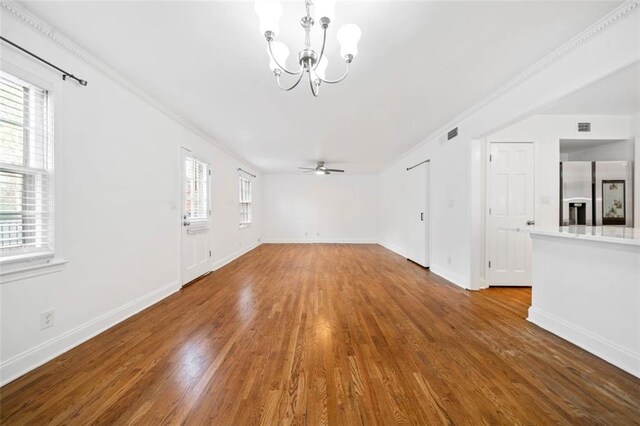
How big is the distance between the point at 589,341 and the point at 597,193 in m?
2.74

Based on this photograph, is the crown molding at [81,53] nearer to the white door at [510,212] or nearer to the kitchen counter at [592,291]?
the kitchen counter at [592,291]

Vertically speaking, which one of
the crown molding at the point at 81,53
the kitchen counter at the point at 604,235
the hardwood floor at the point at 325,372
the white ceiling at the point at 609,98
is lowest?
the hardwood floor at the point at 325,372

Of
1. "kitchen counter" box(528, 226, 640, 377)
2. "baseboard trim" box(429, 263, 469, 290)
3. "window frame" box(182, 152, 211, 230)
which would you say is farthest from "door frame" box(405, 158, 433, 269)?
"window frame" box(182, 152, 211, 230)

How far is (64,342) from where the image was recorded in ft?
6.40

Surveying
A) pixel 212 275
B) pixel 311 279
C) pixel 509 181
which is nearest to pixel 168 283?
pixel 212 275

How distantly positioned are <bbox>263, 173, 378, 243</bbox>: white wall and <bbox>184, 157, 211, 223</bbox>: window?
14.0ft

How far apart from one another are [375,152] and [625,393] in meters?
4.92

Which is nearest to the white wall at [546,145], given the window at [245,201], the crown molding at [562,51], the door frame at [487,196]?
the door frame at [487,196]

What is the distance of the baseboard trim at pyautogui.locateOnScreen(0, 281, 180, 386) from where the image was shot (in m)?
1.62

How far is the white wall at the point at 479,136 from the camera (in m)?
1.75

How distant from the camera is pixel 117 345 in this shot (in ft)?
6.76

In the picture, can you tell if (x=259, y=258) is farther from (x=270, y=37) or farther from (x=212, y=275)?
(x=270, y=37)

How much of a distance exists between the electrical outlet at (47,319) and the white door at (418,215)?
206 inches

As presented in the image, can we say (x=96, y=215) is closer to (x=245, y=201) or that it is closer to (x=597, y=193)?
(x=245, y=201)
